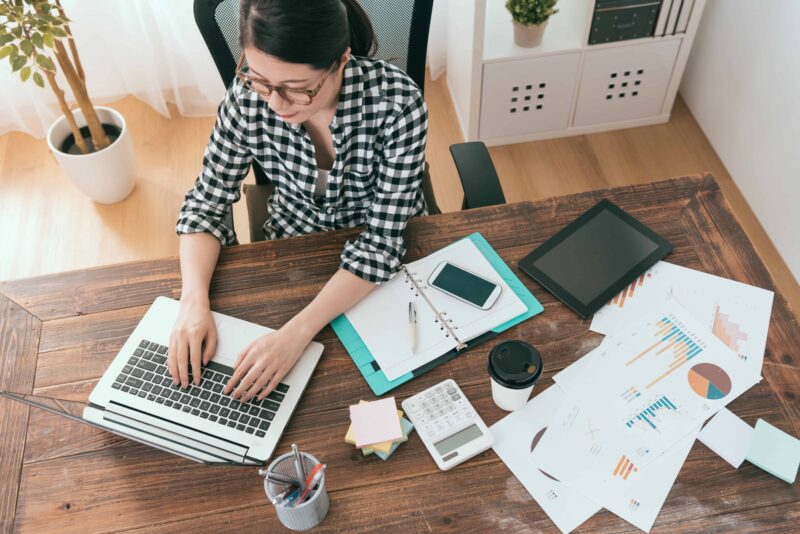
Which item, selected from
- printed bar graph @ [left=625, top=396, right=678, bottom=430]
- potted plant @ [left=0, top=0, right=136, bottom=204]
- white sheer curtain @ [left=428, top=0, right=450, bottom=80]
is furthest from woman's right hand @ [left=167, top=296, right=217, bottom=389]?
white sheer curtain @ [left=428, top=0, right=450, bottom=80]

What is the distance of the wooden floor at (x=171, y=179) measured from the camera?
8.04ft

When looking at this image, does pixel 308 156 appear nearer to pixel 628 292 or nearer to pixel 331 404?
pixel 331 404

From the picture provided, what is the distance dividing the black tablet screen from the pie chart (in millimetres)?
213

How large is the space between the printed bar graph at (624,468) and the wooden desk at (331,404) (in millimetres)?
66

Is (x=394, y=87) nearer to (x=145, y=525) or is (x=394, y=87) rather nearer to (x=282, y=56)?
(x=282, y=56)

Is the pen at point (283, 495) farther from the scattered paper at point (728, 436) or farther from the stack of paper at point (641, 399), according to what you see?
the scattered paper at point (728, 436)

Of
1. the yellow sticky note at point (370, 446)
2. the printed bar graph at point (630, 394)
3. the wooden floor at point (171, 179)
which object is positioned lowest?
the wooden floor at point (171, 179)

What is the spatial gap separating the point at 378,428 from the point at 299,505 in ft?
0.59

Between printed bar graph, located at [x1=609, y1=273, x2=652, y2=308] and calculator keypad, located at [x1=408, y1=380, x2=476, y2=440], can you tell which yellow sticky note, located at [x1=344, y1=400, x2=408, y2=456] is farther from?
printed bar graph, located at [x1=609, y1=273, x2=652, y2=308]

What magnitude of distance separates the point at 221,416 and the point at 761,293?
0.97m

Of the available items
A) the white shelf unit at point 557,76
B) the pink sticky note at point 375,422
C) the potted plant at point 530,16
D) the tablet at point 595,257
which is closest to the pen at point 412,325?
the pink sticky note at point 375,422

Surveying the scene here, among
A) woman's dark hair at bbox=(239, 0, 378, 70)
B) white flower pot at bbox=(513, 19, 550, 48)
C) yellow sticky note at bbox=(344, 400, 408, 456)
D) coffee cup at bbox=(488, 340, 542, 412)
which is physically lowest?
white flower pot at bbox=(513, 19, 550, 48)

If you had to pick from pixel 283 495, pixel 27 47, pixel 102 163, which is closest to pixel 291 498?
pixel 283 495

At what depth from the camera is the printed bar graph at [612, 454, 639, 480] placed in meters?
1.08
